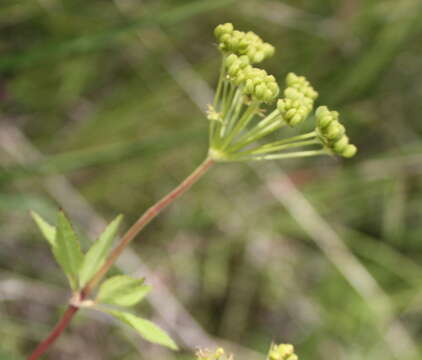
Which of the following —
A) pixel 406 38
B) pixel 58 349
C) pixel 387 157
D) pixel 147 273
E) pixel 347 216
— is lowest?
pixel 58 349

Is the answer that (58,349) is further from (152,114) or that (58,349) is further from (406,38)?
(406,38)

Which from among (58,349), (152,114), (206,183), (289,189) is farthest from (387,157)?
(58,349)

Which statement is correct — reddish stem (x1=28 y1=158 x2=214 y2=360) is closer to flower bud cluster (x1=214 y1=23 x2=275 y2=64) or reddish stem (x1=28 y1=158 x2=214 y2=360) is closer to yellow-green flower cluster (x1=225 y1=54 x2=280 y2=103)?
yellow-green flower cluster (x1=225 y1=54 x2=280 y2=103)

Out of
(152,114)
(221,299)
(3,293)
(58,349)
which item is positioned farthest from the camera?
(221,299)

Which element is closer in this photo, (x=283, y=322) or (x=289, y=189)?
(x=289, y=189)

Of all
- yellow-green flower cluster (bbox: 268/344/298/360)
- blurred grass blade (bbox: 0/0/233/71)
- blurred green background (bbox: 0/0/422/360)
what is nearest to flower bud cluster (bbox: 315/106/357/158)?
yellow-green flower cluster (bbox: 268/344/298/360)

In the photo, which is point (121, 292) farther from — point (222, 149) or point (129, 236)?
point (222, 149)

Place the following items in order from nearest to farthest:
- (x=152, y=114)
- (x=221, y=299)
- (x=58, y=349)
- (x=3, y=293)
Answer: (x=3, y=293), (x=58, y=349), (x=152, y=114), (x=221, y=299)
